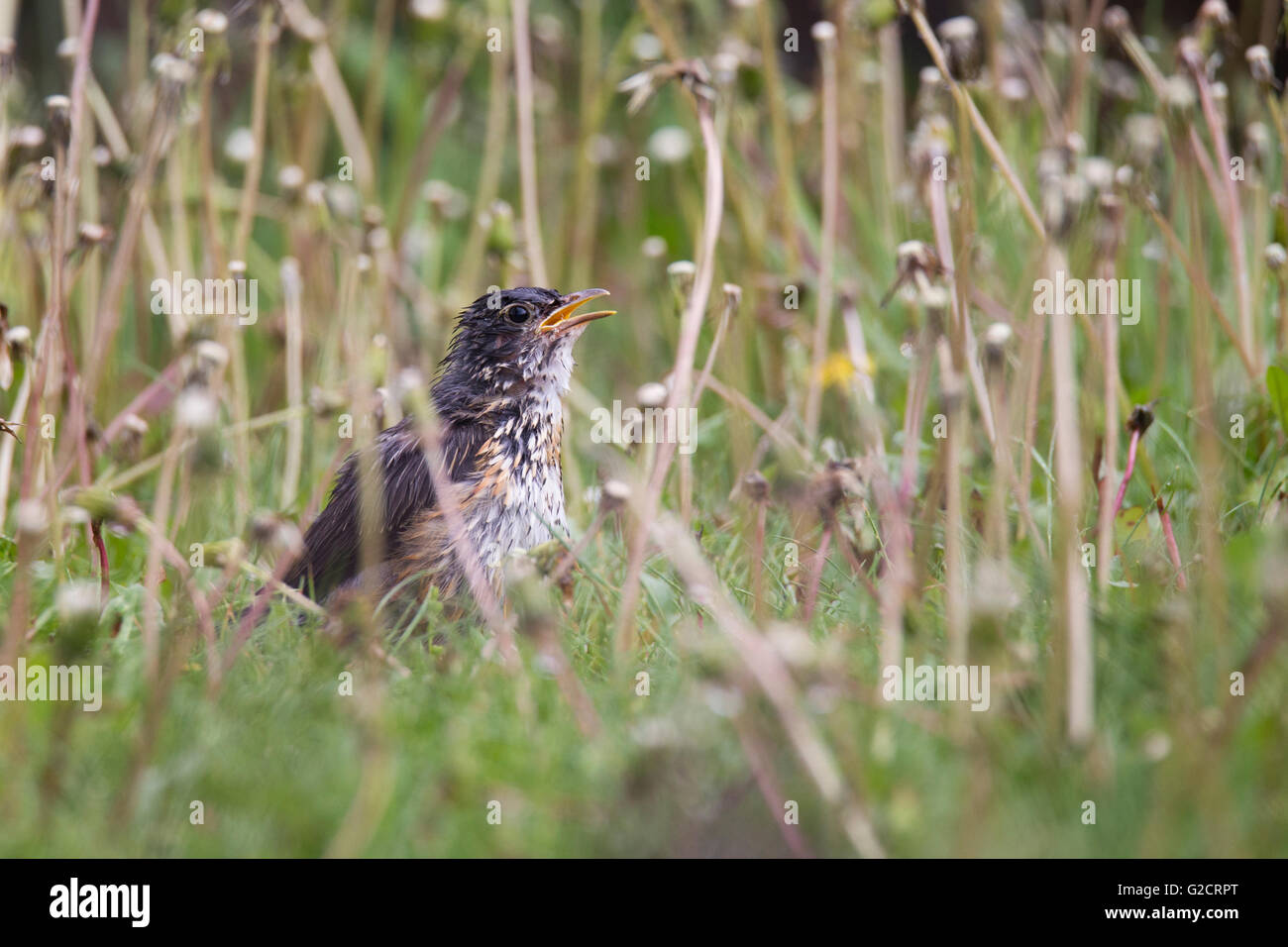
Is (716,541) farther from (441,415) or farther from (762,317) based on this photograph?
(762,317)

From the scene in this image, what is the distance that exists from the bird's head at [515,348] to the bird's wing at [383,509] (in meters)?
0.25

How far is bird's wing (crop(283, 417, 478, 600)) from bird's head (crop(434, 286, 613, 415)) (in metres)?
0.25

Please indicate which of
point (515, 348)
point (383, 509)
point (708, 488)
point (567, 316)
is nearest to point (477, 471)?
point (383, 509)

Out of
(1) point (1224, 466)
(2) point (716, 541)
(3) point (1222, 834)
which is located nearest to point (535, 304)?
(2) point (716, 541)

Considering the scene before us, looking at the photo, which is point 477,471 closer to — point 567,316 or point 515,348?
point 515,348

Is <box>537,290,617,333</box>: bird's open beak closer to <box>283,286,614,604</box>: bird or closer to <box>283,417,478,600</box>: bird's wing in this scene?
<box>283,286,614,604</box>: bird

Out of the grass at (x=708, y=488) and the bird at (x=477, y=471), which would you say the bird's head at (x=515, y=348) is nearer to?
the bird at (x=477, y=471)

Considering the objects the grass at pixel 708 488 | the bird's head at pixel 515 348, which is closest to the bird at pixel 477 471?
the bird's head at pixel 515 348

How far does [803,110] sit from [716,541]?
10.1ft

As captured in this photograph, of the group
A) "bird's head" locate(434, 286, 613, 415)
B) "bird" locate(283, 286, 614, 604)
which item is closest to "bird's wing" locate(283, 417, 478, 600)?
"bird" locate(283, 286, 614, 604)

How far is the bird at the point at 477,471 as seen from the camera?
4.05m

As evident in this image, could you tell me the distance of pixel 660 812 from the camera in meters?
2.44

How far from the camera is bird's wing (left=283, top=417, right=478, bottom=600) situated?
13.4 feet

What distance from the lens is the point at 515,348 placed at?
4.54 m
